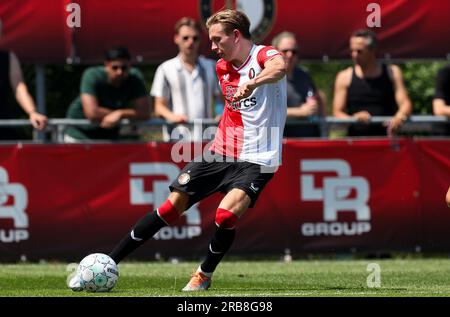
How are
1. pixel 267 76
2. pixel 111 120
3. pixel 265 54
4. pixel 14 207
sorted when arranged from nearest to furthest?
1. pixel 267 76
2. pixel 265 54
3. pixel 14 207
4. pixel 111 120

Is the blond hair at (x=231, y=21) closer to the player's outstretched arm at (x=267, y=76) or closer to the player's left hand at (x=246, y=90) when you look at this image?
the player's outstretched arm at (x=267, y=76)

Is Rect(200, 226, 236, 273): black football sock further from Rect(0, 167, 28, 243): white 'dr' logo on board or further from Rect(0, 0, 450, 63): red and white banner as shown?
Rect(0, 0, 450, 63): red and white banner

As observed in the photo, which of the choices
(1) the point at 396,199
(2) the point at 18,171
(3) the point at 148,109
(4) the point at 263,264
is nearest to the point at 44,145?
(2) the point at 18,171

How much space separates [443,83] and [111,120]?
388 centimetres

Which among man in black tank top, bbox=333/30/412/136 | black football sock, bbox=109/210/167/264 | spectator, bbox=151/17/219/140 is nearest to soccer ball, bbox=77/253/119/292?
black football sock, bbox=109/210/167/264

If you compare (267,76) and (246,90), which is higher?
(267,76)

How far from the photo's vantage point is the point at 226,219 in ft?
33.1

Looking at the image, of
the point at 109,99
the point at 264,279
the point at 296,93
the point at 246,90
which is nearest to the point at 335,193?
the point at 296,93

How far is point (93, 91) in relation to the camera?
14.0 m

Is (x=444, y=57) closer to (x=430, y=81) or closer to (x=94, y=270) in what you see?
(x=94, y=270)

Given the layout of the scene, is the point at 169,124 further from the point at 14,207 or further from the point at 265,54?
the point at 265,54

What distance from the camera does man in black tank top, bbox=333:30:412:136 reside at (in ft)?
46.3

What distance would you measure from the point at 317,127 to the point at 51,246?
11.2ft

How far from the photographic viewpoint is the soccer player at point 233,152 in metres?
10.2
